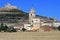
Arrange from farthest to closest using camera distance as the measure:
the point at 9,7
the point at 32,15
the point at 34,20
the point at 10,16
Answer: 1. the point at 9,7
2. the point at 10,16
3. the point at 32,15
4. the point at 34,20

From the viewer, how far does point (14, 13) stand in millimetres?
157500

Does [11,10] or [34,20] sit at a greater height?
[11,10]

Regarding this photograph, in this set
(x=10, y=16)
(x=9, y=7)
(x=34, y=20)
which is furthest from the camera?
(x=9, y=7)

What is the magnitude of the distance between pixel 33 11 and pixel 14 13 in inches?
1930

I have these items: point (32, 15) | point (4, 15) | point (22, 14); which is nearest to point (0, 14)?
point (4, 15)

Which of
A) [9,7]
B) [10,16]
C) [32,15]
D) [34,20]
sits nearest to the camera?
[34,20]

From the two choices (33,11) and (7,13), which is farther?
(7,13)

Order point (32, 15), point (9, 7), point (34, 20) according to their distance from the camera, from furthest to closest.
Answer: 1. point (9, 7)
2. point (32, 15)
3. point (34, 20)

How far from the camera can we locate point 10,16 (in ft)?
482

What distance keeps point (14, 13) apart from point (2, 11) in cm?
744

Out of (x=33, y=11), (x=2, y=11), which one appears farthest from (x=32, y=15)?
(x=2, y=11)

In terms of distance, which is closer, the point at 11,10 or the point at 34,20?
the point at 34,20

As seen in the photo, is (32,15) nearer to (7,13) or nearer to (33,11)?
(33,11)

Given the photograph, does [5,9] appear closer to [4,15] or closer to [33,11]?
[4,15]
